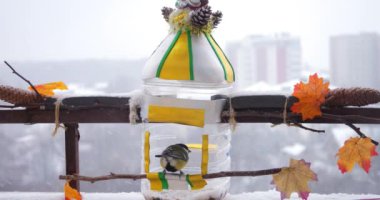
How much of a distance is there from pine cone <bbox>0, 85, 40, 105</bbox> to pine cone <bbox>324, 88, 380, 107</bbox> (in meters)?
0.60

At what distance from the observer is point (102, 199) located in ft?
3.41

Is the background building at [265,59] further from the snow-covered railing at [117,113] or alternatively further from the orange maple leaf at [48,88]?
the orange maple leaf at [48,88]

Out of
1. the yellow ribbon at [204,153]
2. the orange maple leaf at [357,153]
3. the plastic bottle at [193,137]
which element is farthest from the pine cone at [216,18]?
the orange maple leaf at [357,153]

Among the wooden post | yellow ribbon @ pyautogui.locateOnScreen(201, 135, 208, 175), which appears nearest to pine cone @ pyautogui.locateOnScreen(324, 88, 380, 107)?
yellow ribbon @ pyautogui.locateOnScreen(201, 135, 208, 175)

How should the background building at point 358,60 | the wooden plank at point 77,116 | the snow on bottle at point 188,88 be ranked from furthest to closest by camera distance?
the background building at point 358,60 < the wooden plank at point 77,116 < the snow on bottle at point 188,88

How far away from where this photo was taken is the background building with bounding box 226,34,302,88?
3.85ft

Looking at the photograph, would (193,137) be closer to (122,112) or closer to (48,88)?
(122,112)

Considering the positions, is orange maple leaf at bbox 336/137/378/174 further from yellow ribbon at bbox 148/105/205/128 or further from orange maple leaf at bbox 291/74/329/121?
yellow ribbon at bbox 148/105/205/128

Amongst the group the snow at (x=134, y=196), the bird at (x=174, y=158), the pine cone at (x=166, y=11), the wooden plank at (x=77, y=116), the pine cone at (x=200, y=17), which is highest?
the pine cone at (x=166, y=11)

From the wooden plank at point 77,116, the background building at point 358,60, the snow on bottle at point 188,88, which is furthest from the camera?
the background building at point 358,60

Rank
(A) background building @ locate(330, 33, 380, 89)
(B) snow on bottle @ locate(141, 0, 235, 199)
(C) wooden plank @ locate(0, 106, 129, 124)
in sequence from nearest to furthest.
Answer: (B) snow on bottle @ locate(141, 0, 235, 199) → (C) wooden plank @ locate(0, 106, 129, 124) → (A) background building @ locate(330, 33, 380, 89)

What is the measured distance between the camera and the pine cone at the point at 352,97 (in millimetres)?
848

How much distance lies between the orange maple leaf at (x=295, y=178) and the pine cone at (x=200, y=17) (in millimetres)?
313

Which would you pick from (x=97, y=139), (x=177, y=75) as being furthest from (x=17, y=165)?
(x=177, y=75)
